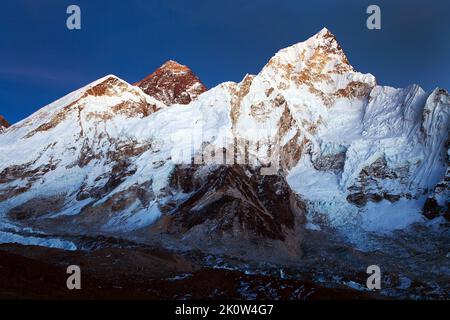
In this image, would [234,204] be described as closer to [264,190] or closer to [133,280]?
[264,190]

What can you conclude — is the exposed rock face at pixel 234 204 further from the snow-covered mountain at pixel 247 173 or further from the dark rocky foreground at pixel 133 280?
the dark rocky foreground at pixel 133 280

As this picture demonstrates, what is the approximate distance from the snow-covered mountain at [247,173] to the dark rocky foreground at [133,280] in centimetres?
4491

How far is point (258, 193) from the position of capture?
547 ft

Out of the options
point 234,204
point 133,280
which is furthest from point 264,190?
point 133,280

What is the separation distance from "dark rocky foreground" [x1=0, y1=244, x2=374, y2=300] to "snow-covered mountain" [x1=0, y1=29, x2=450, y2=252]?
4491 centimetres

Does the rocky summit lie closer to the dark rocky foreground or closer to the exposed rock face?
the exposed rock face

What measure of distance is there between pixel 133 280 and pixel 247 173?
93.8m

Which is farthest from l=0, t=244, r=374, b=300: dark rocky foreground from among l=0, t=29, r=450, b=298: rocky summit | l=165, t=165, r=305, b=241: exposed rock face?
l=165, t=165, r=305, b=241: exposed rock face

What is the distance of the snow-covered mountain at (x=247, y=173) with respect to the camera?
152m

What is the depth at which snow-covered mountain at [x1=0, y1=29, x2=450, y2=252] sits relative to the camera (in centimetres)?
15188

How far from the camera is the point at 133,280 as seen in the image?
81500mm
